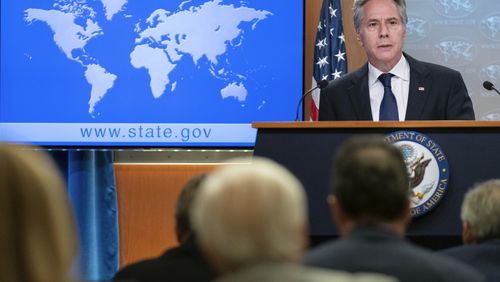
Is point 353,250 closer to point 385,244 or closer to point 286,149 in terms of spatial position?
point 385,244

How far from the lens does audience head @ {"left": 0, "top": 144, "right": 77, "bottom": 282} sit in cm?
163

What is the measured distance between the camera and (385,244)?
2453 millimetres

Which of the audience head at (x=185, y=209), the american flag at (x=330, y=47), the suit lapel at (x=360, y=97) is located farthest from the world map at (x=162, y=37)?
the audience head at (x=185, y=209)

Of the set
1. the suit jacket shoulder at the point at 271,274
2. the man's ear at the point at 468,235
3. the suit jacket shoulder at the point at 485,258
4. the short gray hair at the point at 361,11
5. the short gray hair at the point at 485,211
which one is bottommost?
the suit jacket shoulder at the point at 485,258

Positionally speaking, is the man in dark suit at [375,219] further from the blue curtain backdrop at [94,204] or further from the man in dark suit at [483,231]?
the blue curtain backdrop at [94,204]

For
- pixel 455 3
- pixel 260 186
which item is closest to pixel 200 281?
pixel 260 186

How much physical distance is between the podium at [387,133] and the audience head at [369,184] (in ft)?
6.35

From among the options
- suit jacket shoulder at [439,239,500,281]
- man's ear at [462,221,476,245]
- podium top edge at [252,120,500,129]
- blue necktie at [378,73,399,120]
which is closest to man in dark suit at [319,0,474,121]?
blue necktie at [378,73,399,120]

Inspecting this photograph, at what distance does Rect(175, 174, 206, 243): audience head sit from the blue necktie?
2.70m

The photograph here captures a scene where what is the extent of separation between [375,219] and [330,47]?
509cm

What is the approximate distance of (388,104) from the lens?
19.1ft

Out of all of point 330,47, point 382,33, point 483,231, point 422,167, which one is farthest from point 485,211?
point 330,47

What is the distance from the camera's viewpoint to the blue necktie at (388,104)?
581 centimetres

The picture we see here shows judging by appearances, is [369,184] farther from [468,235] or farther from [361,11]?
[361,11]
